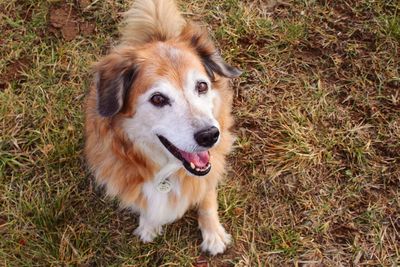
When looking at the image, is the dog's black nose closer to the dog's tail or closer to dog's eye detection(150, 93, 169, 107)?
dog's eye detection(150, 93, 169, 107)

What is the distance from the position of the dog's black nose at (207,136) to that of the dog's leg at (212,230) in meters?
0.80

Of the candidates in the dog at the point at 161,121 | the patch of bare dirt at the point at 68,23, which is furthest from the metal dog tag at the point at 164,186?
the patch of bare dirt at the point at 68,23

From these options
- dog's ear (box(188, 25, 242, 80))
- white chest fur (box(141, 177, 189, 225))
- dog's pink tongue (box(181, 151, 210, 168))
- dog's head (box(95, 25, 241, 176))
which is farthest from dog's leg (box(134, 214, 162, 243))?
dog's ear (box(188, 25, 242, 80))

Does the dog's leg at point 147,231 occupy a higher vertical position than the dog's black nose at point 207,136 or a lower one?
lower

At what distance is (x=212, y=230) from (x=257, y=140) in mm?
778

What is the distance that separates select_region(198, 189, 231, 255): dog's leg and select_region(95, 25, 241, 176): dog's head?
1.90ft

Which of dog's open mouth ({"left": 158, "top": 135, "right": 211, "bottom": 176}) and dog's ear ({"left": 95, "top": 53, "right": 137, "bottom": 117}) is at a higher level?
dog's ear ({"left": 95, "top": 53, "right": 137, "bottom": 117})

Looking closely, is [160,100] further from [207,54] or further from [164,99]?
[207,54]

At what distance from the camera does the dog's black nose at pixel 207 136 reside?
90.6 inches

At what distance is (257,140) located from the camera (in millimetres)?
3529

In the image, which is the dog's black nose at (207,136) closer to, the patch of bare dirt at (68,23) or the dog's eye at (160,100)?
the dog's eye at (160,100)

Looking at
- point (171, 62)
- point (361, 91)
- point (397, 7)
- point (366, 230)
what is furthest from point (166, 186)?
point (397, 7)

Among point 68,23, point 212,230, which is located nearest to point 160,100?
point 212,230

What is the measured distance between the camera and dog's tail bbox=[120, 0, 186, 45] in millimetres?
2857
